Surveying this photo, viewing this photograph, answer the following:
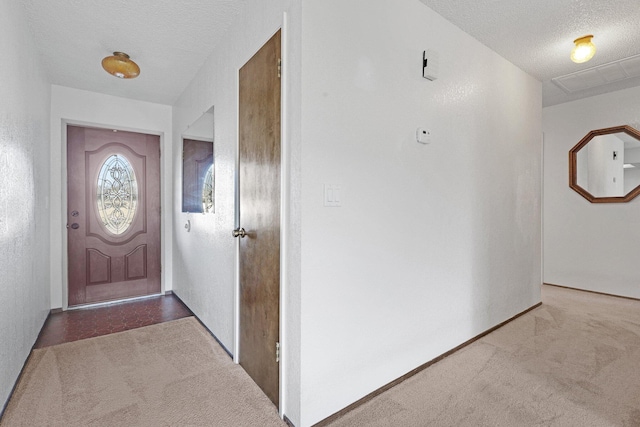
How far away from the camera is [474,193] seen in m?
2.50

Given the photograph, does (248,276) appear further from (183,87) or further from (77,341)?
(183,87)

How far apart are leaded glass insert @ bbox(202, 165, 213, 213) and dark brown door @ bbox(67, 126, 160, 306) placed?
58.7 inches

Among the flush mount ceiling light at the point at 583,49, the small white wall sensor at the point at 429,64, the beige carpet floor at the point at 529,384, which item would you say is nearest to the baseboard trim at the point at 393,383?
the beige carpet floor at the point at 529,384

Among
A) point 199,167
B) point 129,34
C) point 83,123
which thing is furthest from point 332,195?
point 83,123

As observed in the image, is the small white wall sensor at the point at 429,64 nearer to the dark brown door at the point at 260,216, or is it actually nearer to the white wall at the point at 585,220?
the dark brown door at the point at 260,216

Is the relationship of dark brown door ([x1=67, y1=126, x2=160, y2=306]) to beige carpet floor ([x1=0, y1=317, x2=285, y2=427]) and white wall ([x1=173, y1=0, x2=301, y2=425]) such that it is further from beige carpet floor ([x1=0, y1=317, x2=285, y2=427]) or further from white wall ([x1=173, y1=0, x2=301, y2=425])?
beige carpet floor ([x1=0, y1=317, x2=285, y2=427])

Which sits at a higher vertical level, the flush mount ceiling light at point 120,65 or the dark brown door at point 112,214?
the flush mount ceiling light at point 120,65

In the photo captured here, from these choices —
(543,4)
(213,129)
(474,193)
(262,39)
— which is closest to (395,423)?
(474,193)

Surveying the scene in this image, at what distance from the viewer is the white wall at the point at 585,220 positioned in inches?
143

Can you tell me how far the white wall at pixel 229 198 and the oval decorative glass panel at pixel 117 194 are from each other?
1.88ft

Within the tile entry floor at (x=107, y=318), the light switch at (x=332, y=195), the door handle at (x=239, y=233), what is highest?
the light switch at (x=332, y=195)

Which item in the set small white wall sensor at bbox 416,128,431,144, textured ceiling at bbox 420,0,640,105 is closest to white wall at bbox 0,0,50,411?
small white wall sensor at bbox 416,128,431,144

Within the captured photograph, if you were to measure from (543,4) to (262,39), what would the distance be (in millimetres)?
1915

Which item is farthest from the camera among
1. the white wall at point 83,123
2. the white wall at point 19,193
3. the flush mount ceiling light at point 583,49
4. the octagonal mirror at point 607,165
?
the octagonal mirror at point 607,165
